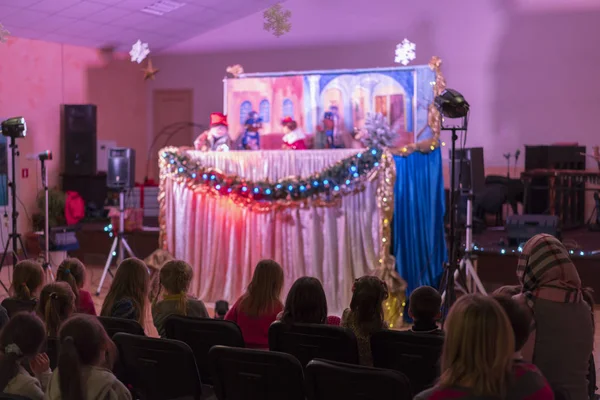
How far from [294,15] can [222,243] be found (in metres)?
6.41

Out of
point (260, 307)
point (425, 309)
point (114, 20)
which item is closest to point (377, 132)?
point (260, 307)

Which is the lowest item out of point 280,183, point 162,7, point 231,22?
point 280,183

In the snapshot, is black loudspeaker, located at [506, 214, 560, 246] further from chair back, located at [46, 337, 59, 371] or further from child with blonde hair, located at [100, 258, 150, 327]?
chair back, located at [46, 337, 59, 371]

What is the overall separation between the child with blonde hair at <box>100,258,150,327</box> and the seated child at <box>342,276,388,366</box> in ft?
3.89

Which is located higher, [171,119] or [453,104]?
[171,119]

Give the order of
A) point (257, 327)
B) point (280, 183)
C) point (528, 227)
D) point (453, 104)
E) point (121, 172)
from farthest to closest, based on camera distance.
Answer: point (121, 172) < point (528, 227) < point (280, 183) < point (453, 104) < point (257, 327)

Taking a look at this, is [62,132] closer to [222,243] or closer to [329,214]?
[222,243]

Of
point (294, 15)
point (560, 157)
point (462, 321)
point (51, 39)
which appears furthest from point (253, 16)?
point (462, 321)

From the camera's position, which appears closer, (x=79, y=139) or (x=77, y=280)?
(x=77, y=280)

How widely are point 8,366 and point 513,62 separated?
10540 mm

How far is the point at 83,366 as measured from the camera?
2.71 metres

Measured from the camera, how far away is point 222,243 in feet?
25.7

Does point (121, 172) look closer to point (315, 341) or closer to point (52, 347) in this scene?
point (52, 347)

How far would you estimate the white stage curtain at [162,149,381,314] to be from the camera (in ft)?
23.6
